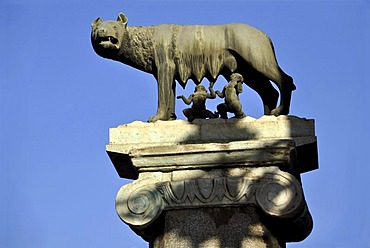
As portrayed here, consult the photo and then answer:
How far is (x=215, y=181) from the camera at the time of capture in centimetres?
960

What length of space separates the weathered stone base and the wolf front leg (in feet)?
4.23

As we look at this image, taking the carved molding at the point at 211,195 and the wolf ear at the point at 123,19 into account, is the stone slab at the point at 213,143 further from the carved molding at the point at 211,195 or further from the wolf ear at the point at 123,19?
the wolf ear at the point at 123,19

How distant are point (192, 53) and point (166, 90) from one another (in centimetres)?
55

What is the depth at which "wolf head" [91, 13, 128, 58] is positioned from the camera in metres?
10.6

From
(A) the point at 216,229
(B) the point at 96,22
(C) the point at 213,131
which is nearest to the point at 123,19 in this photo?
(B) the point at 96,22

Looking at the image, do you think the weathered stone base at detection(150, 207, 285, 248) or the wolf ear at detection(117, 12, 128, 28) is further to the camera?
the wolf ear at detection(117, 12, 128, 28)

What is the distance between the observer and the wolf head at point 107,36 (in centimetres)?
→ 1055

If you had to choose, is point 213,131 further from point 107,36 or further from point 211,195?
point 107,36

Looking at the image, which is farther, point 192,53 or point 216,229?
point 192,53

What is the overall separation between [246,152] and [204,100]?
100 cm

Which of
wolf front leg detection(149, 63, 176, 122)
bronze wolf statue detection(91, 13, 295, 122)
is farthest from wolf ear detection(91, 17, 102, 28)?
wolf front leg detection(149, 63, 176, 122)

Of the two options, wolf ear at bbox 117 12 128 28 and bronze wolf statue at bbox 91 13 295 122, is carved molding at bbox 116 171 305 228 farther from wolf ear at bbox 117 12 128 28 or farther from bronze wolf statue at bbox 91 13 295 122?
wolf ear at bbox 117 12 128 28

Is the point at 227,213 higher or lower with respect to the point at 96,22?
lower

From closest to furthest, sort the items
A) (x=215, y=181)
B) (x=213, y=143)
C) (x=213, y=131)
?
(x=215, y=181) → (x=213, y=143) → (x=213, y=131)
